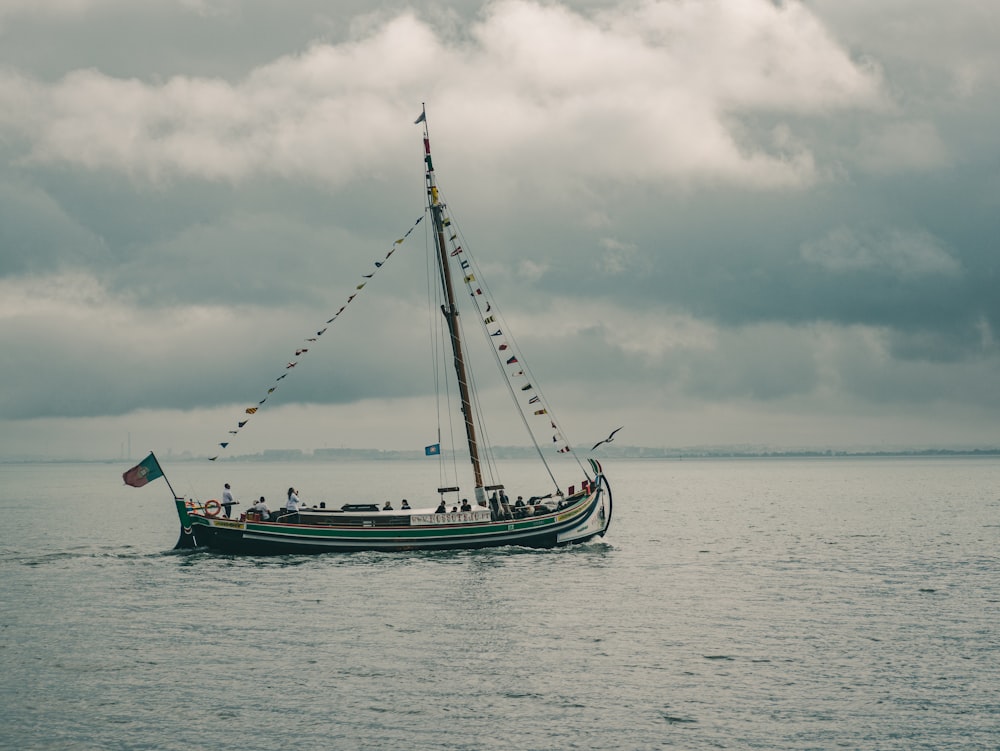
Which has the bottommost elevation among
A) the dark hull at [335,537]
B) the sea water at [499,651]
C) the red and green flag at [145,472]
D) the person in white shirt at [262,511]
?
the sea water at [499,651]

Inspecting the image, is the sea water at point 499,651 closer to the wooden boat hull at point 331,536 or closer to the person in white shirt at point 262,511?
the wooden boat hull at point 331,536

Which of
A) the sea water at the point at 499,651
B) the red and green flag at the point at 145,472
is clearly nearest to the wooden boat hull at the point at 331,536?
the sea water at the point at 499,651

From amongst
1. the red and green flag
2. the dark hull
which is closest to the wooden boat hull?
the dark hull

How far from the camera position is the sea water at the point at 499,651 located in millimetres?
26250

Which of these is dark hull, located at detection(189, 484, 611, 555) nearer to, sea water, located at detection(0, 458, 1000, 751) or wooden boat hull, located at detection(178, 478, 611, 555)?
wooden boat hull, located at detection(178, 478, 611, 555)

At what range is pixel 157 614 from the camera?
42.1m

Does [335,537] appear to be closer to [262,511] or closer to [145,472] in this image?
[262,511]

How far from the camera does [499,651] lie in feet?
116

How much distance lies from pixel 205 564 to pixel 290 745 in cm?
3557

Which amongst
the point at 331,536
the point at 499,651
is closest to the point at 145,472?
the point at 331,536

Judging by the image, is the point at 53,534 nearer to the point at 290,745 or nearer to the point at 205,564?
→ the point at 205,564

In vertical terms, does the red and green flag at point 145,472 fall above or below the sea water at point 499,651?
above

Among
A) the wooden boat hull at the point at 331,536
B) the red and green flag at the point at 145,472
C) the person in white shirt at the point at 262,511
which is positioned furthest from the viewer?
the person in white shirt at the point at 262,511

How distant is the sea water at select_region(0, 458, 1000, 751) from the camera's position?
86.1ft
